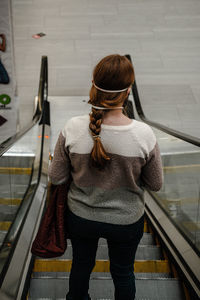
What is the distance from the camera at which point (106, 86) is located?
54.8 inches

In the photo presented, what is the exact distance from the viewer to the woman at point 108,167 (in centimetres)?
141

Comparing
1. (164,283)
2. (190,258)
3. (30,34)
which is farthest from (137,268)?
(30,34)

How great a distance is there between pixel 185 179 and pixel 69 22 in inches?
299

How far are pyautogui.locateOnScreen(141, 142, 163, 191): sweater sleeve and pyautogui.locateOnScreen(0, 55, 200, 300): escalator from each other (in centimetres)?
76

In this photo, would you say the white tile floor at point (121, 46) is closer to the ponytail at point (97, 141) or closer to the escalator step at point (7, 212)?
the escalator step at point (7, 212)

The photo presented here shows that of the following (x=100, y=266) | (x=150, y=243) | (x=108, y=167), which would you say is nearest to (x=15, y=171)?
(x=100, y=266)

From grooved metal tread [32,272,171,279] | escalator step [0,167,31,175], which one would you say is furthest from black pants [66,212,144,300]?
escalator step [0,167,31,175]

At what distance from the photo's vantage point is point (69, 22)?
9.19m

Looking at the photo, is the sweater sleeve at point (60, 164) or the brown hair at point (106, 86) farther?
the sweater sleeve at point (60, 164)

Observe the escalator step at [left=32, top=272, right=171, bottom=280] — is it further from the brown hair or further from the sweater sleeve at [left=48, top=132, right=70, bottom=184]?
the brown hair

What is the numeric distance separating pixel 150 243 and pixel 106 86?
2427 millimetres

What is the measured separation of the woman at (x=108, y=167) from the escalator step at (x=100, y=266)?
109cm

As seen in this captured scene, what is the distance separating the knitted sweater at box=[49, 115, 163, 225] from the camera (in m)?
1.44

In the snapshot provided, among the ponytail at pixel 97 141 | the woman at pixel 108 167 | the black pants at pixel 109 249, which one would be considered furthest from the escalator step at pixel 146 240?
the ponytail at pixel 97 141
